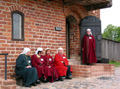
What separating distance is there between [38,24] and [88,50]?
2794 millimetres

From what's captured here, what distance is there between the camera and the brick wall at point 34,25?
7355 millimetres

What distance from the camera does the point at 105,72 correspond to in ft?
31.1

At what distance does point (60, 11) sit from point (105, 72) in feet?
11.3

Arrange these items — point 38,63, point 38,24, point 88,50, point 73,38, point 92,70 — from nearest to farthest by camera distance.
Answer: point 38,63 → point 38,24 → point 92,70 → point 88,50 → point 73,38

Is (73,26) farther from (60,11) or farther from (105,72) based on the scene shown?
(105,72)

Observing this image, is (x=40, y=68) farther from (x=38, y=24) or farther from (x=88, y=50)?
(x=88, y=50)

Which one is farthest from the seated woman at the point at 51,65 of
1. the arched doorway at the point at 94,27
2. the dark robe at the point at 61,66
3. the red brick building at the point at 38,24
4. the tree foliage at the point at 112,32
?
the tree foliage at the point at 112,32

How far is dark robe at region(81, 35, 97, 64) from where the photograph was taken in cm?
976

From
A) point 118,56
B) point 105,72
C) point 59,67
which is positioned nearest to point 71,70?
point 59,67

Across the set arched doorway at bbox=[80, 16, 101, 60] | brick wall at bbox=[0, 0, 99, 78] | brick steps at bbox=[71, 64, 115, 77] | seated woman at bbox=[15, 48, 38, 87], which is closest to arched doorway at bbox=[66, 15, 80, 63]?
arched doorway at bbox=[80, 16, 101, 60]

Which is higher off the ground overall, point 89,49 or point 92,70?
point 89,49

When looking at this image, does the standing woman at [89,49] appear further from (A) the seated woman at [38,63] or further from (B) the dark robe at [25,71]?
(B) the dark robe at [25,71]

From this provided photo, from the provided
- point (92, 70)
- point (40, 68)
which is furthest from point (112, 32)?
point (40, 68)

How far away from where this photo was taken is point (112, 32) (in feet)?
161
